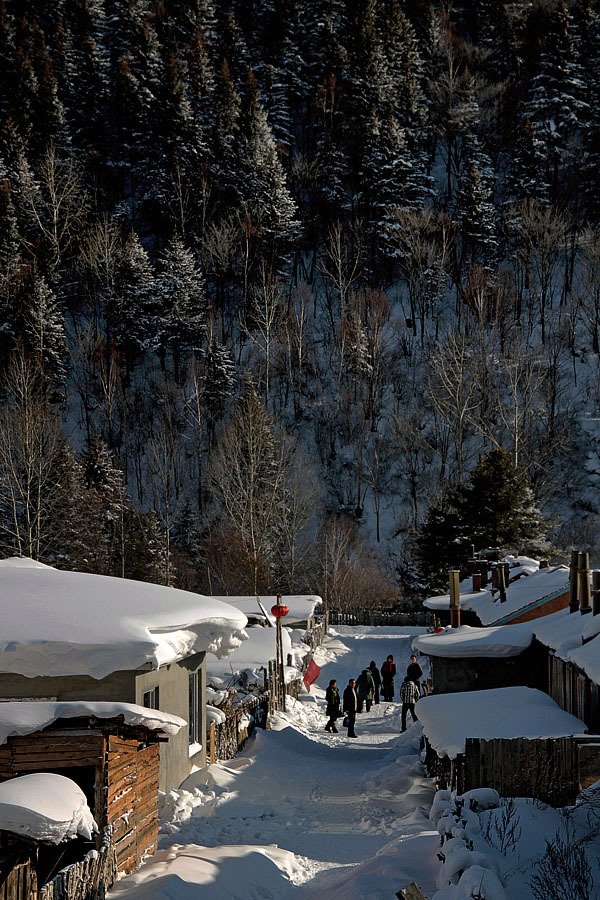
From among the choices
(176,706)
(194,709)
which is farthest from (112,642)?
(194,709)

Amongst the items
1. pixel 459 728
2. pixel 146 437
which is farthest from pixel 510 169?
pixel 459 728

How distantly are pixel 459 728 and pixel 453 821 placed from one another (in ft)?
12.4

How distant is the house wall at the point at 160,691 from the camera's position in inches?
390

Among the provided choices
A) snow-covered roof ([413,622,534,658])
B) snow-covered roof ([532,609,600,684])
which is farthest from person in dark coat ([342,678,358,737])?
snow-covered roof ([532,609,600,684])

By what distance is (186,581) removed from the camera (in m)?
46.0

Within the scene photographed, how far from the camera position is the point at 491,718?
11.2 metres

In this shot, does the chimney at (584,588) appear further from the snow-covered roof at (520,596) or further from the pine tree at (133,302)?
the pine tree at (133,302)

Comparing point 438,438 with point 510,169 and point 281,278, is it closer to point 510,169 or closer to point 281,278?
point 281,278

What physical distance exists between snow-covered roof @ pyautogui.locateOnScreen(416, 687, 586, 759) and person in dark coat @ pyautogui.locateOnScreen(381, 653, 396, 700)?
37.4 ft

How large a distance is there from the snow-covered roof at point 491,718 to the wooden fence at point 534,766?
42 cm

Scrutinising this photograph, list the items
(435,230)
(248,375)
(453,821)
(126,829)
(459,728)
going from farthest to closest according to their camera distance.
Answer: (435,230) < (248,375) < (459,728) < (126,829) < (453,821)

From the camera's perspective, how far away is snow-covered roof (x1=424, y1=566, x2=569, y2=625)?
16.8m

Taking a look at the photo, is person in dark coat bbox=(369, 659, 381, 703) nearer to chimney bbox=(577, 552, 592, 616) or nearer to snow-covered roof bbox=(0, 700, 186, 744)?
chimney bbox=(577, 552, 592, 616)

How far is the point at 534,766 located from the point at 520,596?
905cm
